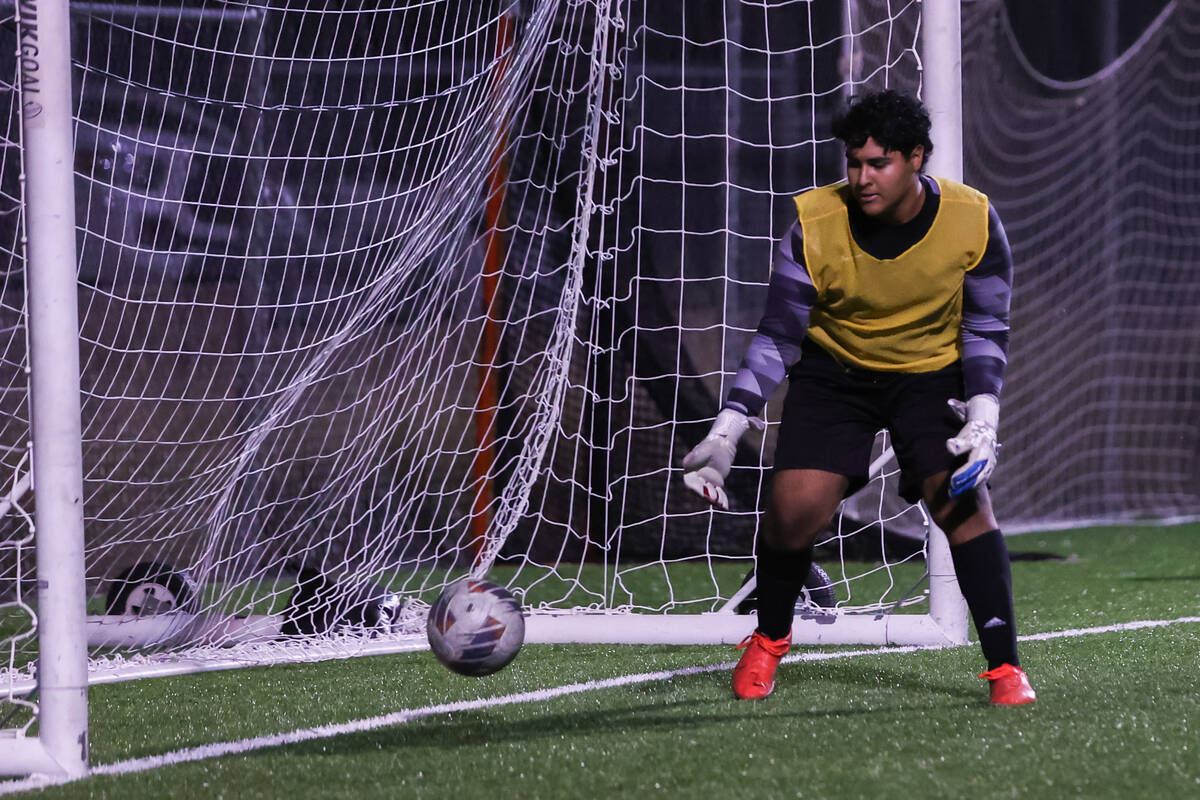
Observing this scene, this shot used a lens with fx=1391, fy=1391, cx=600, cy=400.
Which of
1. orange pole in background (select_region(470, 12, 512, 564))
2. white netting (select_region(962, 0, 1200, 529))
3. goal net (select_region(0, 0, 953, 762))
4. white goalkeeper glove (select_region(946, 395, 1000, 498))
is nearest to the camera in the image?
white goalkeeper glove (select_region(946, 395, 1000, 498))

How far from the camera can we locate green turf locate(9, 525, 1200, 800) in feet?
7.99

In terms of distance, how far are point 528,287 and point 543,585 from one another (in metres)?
1.52

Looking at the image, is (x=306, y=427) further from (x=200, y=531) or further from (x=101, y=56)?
(x=101, y=56)

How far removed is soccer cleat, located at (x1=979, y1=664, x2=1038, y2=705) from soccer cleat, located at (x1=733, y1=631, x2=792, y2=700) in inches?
21.0

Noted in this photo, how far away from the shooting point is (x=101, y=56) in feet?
15.3

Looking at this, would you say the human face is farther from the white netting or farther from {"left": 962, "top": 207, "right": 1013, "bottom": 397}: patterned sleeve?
the white netting

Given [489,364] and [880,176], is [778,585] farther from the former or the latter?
[489,364]

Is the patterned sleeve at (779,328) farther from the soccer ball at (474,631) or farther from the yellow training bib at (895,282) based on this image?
the soccer ball at (474,631)

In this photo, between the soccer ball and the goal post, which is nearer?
the goal post

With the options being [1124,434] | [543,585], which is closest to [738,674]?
[543,585]

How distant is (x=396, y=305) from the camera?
17.1ft

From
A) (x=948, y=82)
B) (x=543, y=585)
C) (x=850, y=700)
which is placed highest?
(x=948, y=82)

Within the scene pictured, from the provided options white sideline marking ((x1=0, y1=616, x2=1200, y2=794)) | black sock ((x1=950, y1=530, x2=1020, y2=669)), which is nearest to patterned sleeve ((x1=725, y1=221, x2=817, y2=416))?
black sock ((x1=950, y1=530, x2=1020, y2=669))

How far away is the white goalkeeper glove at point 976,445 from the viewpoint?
2.93 m
